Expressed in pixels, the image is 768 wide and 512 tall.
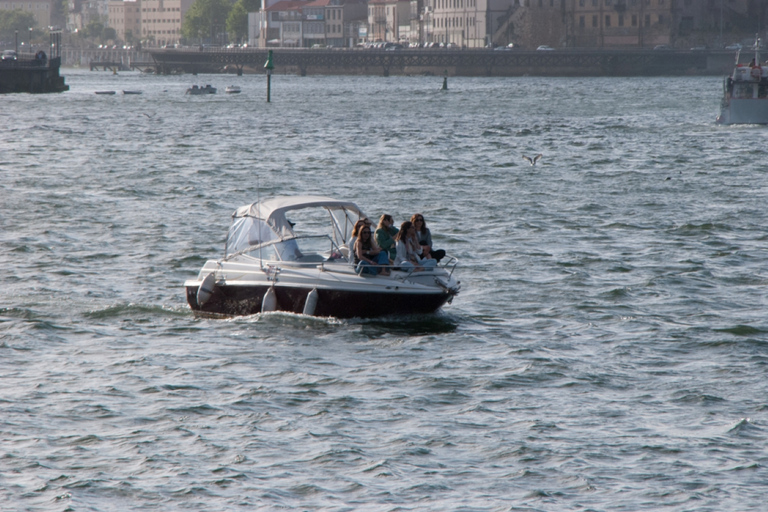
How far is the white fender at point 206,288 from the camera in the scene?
22.0 meters

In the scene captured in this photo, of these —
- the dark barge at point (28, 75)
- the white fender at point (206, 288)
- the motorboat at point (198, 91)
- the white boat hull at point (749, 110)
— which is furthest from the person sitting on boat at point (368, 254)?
the motorboat at point (198, 91)

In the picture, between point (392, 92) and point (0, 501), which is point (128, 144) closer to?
point (0, 501)

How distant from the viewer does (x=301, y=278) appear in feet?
68.4

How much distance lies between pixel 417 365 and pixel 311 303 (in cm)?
268

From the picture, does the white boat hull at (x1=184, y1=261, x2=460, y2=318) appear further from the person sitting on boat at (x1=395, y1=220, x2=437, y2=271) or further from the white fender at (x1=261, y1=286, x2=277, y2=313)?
the person sitting on boat at (x1=395, y1=220, x2=437, y2=271)

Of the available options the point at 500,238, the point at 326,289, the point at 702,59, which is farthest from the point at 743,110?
the point at 702,59

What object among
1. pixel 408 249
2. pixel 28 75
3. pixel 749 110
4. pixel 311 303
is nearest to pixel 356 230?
pixel 408 249

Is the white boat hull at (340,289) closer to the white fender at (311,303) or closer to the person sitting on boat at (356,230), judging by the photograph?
the white fender at (311,303)

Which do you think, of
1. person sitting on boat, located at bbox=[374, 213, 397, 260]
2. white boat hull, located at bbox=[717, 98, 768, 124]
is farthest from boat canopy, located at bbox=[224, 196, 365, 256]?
white boat hull, located at bbox=[717, 98, 768, 124]

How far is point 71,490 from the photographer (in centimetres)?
1398

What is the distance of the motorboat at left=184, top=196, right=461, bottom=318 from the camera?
20547 millimetres

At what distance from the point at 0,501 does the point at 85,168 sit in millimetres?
42477

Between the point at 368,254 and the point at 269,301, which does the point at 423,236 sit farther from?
the point at 269,301

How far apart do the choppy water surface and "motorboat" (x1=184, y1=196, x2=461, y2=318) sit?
1.49ft
